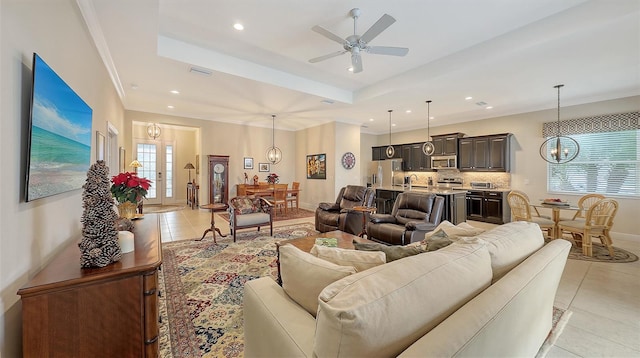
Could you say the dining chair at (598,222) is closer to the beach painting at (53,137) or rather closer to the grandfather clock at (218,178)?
the beach painting at (53,137)

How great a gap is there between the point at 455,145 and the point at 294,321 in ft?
24.5

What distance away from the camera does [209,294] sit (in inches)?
100

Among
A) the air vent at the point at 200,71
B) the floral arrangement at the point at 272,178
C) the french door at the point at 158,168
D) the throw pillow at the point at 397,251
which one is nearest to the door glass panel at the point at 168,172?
the french door at the point at 158,168

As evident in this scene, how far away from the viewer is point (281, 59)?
403cm

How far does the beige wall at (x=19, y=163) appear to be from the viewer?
114 centimetres

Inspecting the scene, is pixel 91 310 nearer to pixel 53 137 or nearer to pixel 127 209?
pixel 53 137

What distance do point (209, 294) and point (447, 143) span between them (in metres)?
7.26

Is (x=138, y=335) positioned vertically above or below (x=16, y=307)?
below

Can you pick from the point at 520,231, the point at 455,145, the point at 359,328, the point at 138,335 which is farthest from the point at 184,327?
the point at 455,145

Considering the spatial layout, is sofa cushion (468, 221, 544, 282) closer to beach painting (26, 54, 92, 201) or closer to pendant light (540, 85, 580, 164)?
beach painting (26, 54, 92, 201)

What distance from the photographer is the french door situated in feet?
27.7

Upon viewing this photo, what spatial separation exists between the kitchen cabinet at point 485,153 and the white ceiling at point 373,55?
908mm

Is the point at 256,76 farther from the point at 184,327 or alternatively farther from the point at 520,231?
the point at 520,231

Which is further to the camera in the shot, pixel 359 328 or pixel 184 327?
pixel 184 327
